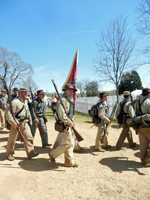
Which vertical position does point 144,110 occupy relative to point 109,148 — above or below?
above

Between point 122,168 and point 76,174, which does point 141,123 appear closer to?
point 122,168

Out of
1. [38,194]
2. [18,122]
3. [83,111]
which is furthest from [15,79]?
[38,194]

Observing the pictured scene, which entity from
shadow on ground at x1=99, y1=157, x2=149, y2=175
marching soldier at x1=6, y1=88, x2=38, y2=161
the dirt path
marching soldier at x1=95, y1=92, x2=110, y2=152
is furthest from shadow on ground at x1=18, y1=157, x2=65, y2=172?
marching soldier at x1=95, y1=92, x2=110, y2=152

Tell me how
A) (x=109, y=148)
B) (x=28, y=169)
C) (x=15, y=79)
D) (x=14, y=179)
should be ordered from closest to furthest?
(x=14, y=179) < (x=28, y=169) < (x=109, y=148) < (x=15, y=79)

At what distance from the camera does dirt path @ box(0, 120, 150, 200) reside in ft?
10.5

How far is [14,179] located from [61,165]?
1.28 meters

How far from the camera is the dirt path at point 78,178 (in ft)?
10.5

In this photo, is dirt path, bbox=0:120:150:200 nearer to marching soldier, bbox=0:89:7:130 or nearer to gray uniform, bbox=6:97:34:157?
gray uniform, bbox=6:97:34:157

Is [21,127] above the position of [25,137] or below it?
above

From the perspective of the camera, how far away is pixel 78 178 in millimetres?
3809

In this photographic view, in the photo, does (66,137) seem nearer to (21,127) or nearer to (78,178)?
(78,178)

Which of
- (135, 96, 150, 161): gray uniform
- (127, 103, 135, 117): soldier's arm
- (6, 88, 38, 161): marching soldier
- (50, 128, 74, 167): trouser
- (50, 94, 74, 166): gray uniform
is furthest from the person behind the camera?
(127, 103, 135, 117): soldier's arm

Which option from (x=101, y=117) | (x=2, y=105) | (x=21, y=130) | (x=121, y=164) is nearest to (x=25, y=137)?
(x=21, y=130)

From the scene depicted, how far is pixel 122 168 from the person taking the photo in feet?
14.4
